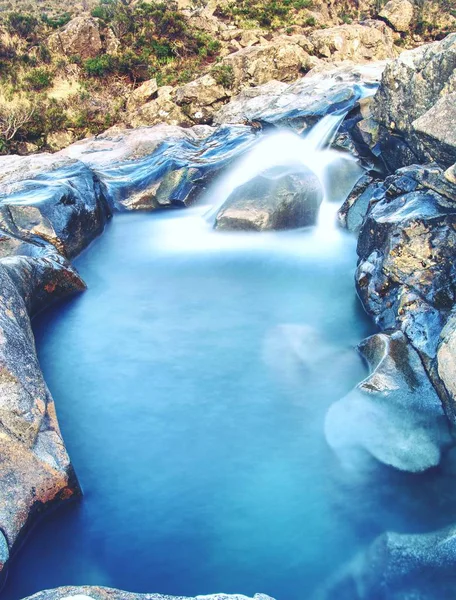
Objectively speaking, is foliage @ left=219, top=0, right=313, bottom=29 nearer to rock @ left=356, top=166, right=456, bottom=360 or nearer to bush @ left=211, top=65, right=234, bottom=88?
bush @ left=211, top=65, right=234, bottom=88

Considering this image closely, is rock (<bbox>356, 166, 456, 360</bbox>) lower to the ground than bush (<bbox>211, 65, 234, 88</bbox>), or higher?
higher

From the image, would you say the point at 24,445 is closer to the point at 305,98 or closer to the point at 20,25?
the point at 305,98

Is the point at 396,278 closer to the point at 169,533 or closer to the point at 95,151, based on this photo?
the point at 169,533

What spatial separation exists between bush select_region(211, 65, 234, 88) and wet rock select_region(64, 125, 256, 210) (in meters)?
3.98

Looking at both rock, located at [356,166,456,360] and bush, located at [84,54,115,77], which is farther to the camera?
bush, located at [84,54,115,77]

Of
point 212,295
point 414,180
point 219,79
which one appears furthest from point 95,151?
point 414,180

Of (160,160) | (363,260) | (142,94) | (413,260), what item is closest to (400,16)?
(142,94)

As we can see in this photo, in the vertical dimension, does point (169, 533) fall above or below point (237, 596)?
below

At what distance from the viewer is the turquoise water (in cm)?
478

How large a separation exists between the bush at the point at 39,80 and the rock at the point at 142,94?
12.6ft

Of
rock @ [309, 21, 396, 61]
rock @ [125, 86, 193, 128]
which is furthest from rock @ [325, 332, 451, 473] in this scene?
rock @ [309, 21, 396, 61]

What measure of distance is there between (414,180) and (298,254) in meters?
2.73

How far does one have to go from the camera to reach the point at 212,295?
9.09 metres

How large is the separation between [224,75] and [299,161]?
1193cm
